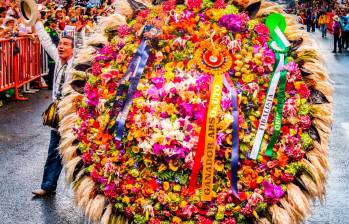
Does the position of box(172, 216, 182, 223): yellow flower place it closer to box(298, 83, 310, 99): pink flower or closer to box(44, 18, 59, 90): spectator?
box(298, 83, 310, 99): pink flower

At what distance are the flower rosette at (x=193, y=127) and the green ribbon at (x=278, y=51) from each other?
3 cm

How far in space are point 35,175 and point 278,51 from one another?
4025 millimetres

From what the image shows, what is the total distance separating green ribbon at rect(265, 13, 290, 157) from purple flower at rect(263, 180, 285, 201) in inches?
7.1

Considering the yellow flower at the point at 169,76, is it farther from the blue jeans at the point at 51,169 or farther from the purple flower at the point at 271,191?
the blue jeans at the point at 51,169

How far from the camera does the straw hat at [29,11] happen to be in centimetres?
554

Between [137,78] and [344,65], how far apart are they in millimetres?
18444

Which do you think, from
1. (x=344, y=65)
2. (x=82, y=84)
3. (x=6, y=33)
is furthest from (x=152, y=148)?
(x=344, y=65)

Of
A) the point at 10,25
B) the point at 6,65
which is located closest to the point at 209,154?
the point at 6,65

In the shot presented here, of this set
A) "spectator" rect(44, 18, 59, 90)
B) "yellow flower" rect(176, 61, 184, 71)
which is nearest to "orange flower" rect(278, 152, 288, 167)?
"yellow flower" rect(176, 61, 184, 71)

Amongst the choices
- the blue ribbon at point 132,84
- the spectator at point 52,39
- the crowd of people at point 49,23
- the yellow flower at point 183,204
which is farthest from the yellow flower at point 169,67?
the spectator at point 52,39

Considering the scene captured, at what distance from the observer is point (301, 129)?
381cm

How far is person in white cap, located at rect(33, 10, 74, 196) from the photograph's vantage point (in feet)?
19.8

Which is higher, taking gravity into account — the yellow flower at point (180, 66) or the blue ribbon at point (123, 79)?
the yellow flower at point (180, 66)

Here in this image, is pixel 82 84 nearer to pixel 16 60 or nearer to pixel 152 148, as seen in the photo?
pixel 152 148
